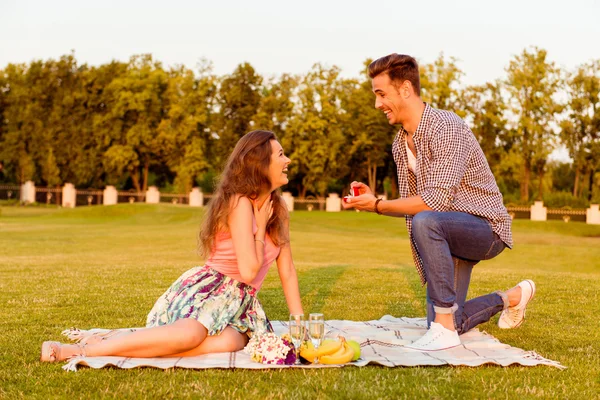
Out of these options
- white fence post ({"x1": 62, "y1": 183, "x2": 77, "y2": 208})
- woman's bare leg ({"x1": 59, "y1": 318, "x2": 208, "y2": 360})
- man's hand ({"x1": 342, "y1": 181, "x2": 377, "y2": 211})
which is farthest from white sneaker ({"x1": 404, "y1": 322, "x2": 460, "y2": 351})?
white fence post ({"x1": 62, "y1": 183, "x2": 77, "y2": 208})

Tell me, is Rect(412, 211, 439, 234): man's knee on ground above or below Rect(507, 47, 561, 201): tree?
below

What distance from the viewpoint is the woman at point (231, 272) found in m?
5.08

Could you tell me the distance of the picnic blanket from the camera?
4.77 m

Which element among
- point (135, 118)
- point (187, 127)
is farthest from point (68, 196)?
point (187, 127)

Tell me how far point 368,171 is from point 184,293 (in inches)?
2059

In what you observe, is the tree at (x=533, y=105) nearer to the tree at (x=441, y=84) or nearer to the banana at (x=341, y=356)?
the tree at (x=441, y=84)

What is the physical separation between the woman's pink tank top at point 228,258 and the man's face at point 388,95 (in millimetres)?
1533

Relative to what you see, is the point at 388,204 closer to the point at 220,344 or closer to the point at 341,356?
the point at 341,356

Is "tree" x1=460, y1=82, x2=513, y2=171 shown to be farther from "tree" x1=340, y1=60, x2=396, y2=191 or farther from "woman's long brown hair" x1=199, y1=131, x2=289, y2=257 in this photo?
"woman's long brown hair" x1=199, y1=131, x2=289, y2=257

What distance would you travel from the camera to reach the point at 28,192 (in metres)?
62.2

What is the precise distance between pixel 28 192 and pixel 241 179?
2412 inches

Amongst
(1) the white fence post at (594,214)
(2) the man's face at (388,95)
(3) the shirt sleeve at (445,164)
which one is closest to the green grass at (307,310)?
(3) the shirt sleeve at (445,164)

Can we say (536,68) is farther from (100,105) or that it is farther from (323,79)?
Answer: (100,105)

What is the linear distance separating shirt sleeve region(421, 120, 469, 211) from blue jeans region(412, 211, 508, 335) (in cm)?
12
